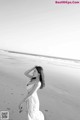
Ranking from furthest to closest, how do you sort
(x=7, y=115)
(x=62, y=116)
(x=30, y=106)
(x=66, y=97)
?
1. (x=66, y=97)
2. (x=62, y=116)
3. (x=7, y=115)
4. (x=30, y=106)

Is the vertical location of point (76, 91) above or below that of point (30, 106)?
below

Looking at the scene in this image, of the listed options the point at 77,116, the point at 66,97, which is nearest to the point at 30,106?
the point at 77,116

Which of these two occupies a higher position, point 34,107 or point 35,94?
point 35,94

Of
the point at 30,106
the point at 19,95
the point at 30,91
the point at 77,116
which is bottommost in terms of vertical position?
the point at 77,116

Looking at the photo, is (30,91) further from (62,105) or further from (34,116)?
(62,105)

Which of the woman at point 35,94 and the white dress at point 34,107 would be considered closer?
the woman at point 35,94

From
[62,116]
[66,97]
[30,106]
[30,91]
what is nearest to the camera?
[30,91]

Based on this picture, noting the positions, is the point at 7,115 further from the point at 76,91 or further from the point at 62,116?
the point at 76,91

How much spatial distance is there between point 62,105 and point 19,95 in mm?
1695

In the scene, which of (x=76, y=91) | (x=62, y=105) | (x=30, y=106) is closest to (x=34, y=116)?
(x=30, y=106)

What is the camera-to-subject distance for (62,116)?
584 cm

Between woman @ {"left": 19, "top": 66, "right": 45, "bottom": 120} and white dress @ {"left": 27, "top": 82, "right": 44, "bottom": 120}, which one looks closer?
woman @ {"left": 19, "top": 66, "right": 45, "bottom": 120}

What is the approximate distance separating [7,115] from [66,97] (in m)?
3.41

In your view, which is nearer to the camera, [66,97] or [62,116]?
[62,116]
